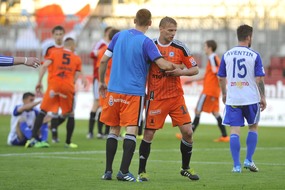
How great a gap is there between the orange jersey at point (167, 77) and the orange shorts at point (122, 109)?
0.47 metres

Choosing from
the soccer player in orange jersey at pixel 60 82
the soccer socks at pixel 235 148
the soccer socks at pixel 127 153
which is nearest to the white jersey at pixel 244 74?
the soccer socks at pixel 235 148

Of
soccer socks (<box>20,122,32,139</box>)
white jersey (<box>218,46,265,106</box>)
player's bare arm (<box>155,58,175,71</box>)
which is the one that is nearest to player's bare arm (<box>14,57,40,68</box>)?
player's bare arm (<box>155,58,175,71</box>)

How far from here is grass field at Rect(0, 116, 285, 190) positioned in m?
11.3

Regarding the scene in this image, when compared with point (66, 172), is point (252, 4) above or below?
above

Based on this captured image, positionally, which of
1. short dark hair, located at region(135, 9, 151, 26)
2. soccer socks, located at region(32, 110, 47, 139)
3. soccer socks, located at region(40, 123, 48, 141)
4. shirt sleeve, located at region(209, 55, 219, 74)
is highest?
short dark hair, located at region(135, 9, 151, 26)

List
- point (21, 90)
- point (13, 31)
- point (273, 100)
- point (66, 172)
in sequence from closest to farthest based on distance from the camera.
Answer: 1. point (66, 172)
2. point (273, 100)
3. point (21, 90)
4. point (13, 31)

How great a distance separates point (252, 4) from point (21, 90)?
9.19 metres

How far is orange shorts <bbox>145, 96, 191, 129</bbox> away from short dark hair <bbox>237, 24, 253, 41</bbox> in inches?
77.8

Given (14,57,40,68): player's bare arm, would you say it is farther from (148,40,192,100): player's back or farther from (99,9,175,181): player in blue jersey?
(148,40,192,100): player's back

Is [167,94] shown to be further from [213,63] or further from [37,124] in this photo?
[213,63]

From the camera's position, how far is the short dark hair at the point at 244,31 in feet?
45.0

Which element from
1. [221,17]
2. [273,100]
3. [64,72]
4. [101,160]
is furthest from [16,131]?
[221,17]

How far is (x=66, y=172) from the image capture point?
43.1 ft

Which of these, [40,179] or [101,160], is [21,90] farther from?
[40,179]
